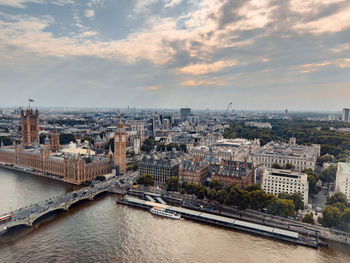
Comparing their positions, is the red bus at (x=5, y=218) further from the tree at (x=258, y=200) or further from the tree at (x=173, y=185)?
the tree at (x=258, y=200)

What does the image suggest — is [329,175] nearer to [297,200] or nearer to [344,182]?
[344,182]

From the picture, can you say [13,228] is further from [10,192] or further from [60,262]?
[10,192]

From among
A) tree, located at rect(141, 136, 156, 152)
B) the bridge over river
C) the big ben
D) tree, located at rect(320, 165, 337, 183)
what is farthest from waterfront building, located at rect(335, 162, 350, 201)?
tree, located at rect(141, 136, 156, 152)

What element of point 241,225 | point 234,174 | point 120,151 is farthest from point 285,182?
point 120,151

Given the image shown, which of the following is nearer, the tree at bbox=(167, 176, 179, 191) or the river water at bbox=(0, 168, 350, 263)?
the river water at bbox=(0, 168, 350, 263)

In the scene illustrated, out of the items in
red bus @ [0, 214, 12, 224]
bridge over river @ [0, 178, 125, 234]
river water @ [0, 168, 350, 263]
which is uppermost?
red bus @ [0, 214, 12, 224]

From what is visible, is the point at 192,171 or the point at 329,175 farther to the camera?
the point at 329,175

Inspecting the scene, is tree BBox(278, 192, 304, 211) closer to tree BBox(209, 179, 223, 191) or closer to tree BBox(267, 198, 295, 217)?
tree BBox(267, 198, 295, 217)
